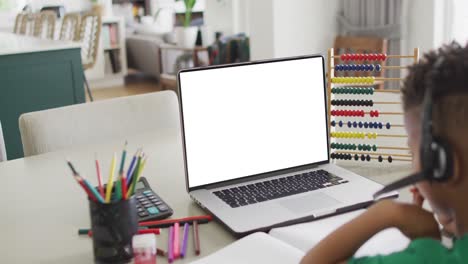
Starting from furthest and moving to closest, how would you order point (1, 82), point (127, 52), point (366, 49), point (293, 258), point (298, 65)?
point (127, 52), point (366, 49), point (1, 82), point (298, 65), point (293, 258)

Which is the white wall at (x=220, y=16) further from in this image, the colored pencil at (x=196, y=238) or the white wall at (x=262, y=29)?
the colored pencil at (x=196, y=238)

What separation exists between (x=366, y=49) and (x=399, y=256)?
3509 mm

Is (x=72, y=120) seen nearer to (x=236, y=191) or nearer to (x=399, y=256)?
(x=236, y=191)

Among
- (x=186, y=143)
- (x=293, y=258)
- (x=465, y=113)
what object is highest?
(x=465, y=113)

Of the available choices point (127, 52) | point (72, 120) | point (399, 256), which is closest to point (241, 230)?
point (399, 256)

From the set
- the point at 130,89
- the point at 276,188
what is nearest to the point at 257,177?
the point at 276,188

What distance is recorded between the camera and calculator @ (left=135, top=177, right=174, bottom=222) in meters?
1.05

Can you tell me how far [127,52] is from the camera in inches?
293

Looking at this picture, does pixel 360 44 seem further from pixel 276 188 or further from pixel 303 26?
pixel 276 188

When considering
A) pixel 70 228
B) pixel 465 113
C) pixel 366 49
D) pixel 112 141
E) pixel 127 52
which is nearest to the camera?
pixel 465 113

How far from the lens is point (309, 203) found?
3.51 feet

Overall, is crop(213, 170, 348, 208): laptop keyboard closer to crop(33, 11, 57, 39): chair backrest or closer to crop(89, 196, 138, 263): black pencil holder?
crop(89, 196, 138, 263): black pencil holder

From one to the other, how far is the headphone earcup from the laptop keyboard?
21.1 inches

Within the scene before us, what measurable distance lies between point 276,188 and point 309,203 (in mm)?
93
